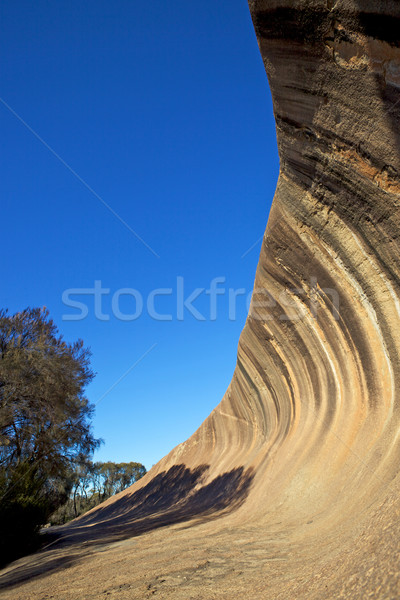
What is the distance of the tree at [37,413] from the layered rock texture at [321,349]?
62.8 inches

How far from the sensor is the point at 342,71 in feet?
17.2

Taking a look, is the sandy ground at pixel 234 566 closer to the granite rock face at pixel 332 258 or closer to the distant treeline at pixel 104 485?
the granite rock face at pixel 332 258

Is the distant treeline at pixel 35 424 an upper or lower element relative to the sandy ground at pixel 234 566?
upper

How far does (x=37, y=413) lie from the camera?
1226cm

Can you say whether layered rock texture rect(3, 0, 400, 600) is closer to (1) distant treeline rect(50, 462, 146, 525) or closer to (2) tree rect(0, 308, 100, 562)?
(2) tree rect(0, 308, 100, 562)

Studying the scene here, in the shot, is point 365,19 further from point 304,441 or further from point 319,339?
point 304,441

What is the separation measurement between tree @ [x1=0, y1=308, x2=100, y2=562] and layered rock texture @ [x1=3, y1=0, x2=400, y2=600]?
160 centimetres

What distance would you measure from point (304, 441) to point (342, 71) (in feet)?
26.2

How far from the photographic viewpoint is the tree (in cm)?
1014

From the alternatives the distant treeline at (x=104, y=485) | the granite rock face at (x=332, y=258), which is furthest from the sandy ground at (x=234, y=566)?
the distant treeline at (x=104, y=485)

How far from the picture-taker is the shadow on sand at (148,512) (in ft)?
24.4

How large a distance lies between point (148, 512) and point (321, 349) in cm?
1397

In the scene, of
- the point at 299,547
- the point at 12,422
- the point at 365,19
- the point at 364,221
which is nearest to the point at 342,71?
the point at 365,19

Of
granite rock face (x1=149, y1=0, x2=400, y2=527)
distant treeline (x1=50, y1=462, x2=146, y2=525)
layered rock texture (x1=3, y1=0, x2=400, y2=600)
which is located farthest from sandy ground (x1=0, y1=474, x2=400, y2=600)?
distant treeline (x1=50, y1=462, x2=146, y2=525)
